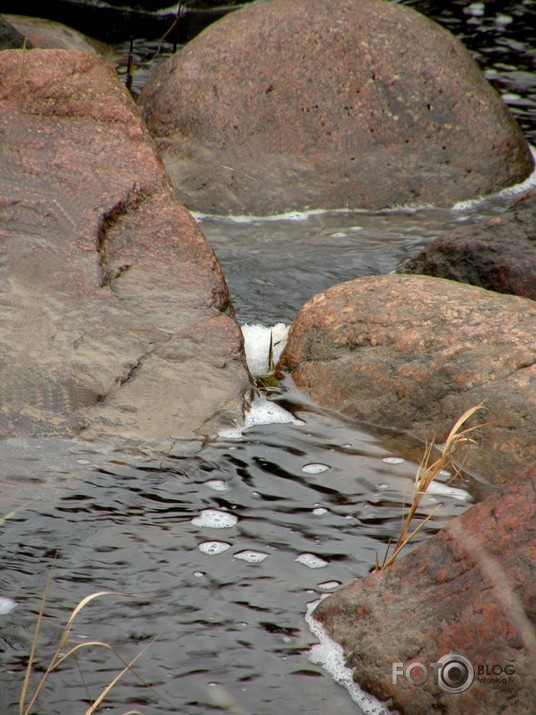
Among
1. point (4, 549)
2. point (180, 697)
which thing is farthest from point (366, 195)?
point (180, 697)

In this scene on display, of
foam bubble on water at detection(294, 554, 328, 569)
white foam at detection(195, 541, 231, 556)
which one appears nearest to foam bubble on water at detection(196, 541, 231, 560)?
white foam at detection(195, 541, 231, 556)

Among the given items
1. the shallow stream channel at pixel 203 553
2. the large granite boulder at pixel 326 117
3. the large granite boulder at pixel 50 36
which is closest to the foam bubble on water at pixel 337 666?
the shallow stream channel at pixel 203 553

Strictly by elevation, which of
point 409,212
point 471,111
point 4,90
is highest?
point 4,90

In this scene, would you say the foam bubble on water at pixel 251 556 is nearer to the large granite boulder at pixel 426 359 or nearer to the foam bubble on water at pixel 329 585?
the foam bubble on water at pixel 329 585

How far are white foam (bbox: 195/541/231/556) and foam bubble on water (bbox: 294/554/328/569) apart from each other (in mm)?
285

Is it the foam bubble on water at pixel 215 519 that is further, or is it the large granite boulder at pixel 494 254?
the large granite boulder at pixel 494 254

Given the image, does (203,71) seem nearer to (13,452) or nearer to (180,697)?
(13,452)

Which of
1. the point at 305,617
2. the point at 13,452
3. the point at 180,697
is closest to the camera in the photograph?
the point at 180,697

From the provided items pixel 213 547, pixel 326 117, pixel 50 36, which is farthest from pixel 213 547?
pixel 50 36

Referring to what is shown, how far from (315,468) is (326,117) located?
439 centimetres

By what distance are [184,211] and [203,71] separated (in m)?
3.28

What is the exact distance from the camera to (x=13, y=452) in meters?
3.71

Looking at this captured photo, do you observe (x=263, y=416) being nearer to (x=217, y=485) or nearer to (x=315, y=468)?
(x=315, y=468)

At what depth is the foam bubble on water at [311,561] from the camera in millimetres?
3281
